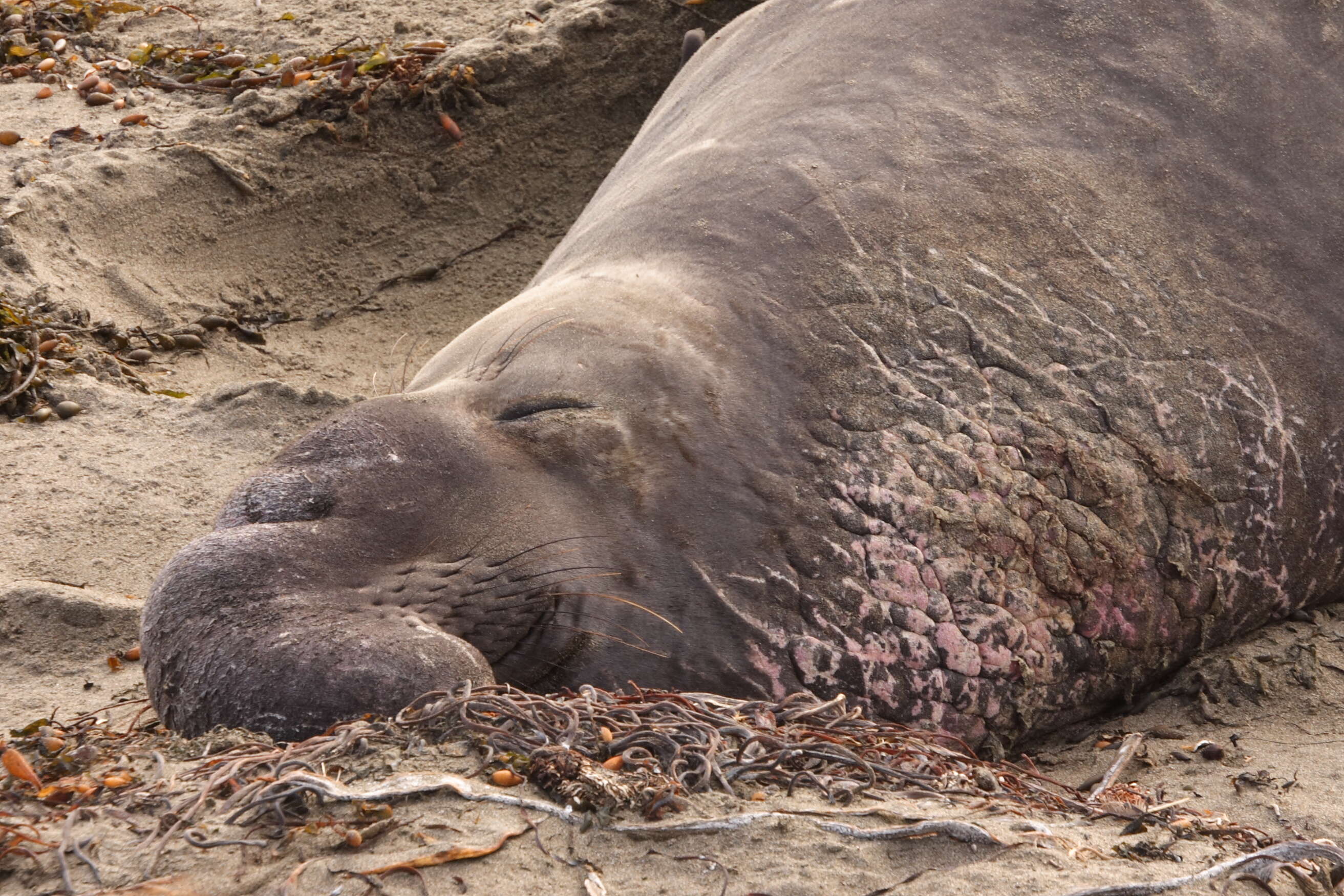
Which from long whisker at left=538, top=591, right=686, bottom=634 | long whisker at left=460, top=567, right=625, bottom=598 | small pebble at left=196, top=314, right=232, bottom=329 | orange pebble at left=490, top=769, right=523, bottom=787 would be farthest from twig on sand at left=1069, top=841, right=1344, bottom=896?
small pebble at left=196, top=314, right=232, bottom=329

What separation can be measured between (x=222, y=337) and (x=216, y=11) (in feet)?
7.72

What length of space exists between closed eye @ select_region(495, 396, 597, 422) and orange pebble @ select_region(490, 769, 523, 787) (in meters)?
0.97

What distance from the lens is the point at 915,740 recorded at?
8.25ft

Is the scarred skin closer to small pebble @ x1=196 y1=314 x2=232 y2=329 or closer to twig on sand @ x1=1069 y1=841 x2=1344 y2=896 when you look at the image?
twig on sand @ x1=1069 y1=841 x2=1344 y2=896

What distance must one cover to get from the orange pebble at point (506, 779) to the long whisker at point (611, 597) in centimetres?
64

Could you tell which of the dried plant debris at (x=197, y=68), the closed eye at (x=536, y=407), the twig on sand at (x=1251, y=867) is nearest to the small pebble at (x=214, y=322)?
the dried plant debris at (x=197, y=68)

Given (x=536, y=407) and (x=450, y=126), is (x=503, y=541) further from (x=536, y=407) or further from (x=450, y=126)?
(x=450, y=126)

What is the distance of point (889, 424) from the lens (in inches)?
114

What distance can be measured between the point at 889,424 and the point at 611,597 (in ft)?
2.17

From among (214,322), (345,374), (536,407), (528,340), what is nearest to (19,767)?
(536,407)

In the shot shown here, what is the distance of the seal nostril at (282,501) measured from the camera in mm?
2621

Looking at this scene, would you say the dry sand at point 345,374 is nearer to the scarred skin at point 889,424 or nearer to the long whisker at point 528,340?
the scarred skin at point 889,424

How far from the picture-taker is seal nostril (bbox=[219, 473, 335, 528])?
2621 millimetres

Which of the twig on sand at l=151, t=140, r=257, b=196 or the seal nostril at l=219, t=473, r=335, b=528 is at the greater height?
the seal nostril at l=219, t=473, r=335, b=528
